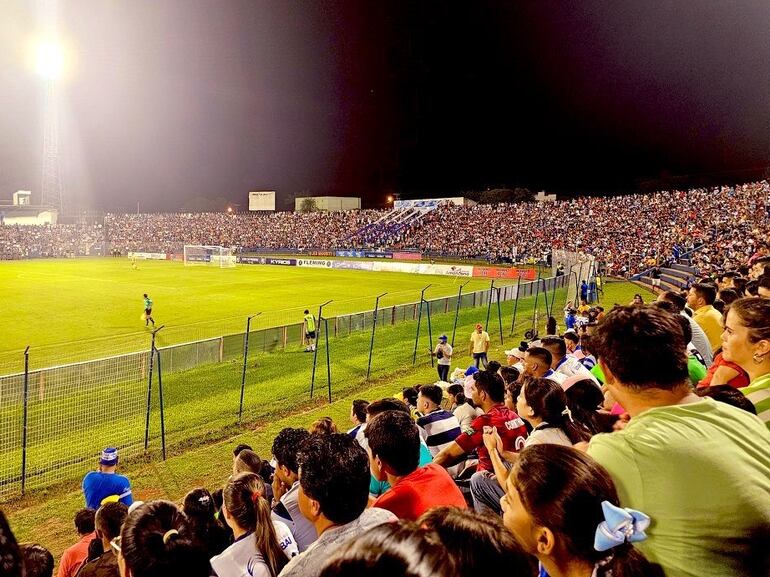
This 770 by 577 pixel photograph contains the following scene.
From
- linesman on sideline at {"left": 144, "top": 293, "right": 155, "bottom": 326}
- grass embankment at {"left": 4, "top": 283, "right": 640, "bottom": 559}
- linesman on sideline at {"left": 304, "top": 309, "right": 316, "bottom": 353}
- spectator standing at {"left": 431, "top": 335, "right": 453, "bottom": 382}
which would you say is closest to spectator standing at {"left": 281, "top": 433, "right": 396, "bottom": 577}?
grass embankment at {"left": 4, "top": 283, "right": 640, "bottom": 559}

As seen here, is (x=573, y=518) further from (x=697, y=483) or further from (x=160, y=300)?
(x=160, y=300)

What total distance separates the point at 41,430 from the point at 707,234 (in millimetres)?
43985

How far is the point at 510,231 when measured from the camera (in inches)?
2510

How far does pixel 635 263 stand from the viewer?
45.7 metres

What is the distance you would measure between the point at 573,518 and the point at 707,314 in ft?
22.6

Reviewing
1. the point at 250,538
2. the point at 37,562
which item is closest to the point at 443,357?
the point at 250,538

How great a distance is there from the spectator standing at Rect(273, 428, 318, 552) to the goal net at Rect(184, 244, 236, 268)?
5431 centimetres

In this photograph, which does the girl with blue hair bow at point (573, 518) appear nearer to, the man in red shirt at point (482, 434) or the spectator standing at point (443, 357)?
the man in red shirt at point (482, 434)

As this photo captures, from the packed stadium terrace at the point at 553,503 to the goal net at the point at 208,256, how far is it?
5532cm

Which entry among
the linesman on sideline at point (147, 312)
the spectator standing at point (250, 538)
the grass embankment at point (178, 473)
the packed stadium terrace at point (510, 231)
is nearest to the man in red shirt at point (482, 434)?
the spectator standing at point (250, 538)

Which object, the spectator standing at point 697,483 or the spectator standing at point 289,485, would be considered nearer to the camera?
the spectator standing at point 697,483

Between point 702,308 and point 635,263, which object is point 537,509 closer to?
point 702,308

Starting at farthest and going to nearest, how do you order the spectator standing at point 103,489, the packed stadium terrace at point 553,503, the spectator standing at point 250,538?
the spectator standing at point 103,489, the spectator standing at point 250,538, the packed stadium terrace at point 553,503

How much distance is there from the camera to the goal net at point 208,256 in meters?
57.8
